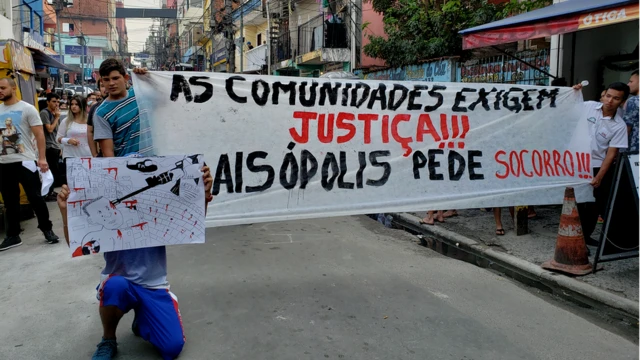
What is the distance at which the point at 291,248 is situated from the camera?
573 cm

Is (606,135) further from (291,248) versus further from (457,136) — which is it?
(291,248)

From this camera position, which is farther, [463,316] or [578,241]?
[578,241]

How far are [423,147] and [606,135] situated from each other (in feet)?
6.68

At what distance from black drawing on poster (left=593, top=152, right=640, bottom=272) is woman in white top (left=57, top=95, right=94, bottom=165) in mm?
6534

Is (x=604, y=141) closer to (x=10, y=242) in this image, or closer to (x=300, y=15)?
(x=10, y=242)

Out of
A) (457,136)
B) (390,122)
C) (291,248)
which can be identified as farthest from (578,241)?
(291,248)

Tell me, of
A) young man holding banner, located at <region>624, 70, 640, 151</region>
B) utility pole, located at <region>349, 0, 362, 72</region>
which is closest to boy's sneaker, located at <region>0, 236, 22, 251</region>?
young man holding banner, located at <region>624, 70, 640, 151</region>

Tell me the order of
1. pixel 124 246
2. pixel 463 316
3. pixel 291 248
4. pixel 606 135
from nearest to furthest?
pixel 124 246, pixel 463 316, pixel 606 135, pixel 291 248

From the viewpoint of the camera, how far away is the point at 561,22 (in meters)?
6.11

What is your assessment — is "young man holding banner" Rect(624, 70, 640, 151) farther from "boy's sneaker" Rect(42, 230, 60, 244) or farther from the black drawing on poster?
"boy's sneaker" Rect(42, 230, 60, 244)

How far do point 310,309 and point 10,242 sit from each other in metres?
4.00

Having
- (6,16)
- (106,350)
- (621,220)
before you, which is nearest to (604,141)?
(621,220)

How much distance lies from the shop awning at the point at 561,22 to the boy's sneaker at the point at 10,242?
6802mm

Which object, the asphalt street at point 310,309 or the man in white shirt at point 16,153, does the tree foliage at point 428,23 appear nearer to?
the asphalt street at point 310,309
